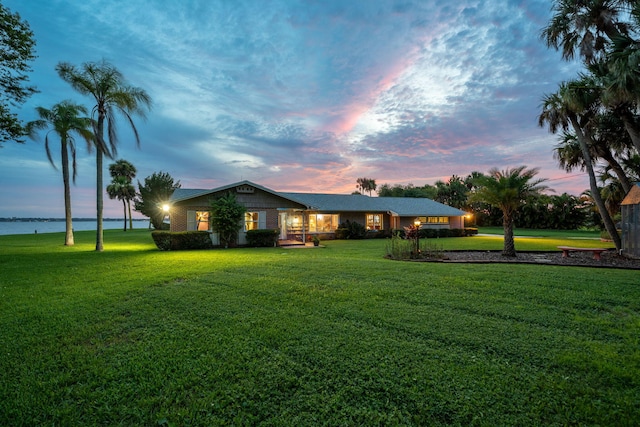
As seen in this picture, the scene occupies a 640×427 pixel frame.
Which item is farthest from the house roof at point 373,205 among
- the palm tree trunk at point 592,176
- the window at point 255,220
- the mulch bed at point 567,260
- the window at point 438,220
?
the palm tree trunk at point 592,176

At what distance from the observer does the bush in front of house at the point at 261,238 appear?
17.2 meters

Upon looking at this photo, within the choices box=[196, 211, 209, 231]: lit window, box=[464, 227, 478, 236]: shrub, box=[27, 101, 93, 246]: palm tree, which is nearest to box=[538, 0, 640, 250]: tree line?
box=[464, 227, 478, 236]: shrub

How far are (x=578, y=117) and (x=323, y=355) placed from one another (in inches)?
674

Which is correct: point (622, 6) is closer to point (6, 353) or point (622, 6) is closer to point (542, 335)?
point (542, 335)

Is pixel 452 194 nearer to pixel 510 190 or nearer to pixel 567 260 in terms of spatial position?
pixel 510 190

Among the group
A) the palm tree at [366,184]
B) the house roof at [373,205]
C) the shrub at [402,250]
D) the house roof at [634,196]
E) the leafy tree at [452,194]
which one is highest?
the palm tree at [366,184]

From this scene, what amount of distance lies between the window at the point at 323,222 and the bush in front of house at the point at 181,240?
1003 centimetres

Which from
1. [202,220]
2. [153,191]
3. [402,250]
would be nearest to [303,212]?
[202,220]

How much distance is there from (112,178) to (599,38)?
51693 mm

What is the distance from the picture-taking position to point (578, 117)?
43.1ft

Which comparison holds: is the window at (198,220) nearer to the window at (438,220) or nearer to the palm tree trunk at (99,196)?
the palm tree trunk at (99,196)

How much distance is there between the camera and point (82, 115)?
721 inches

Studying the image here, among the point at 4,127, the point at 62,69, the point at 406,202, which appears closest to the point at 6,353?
the point at 4,127

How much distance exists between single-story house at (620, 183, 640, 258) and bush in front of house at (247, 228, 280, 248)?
664 inches
